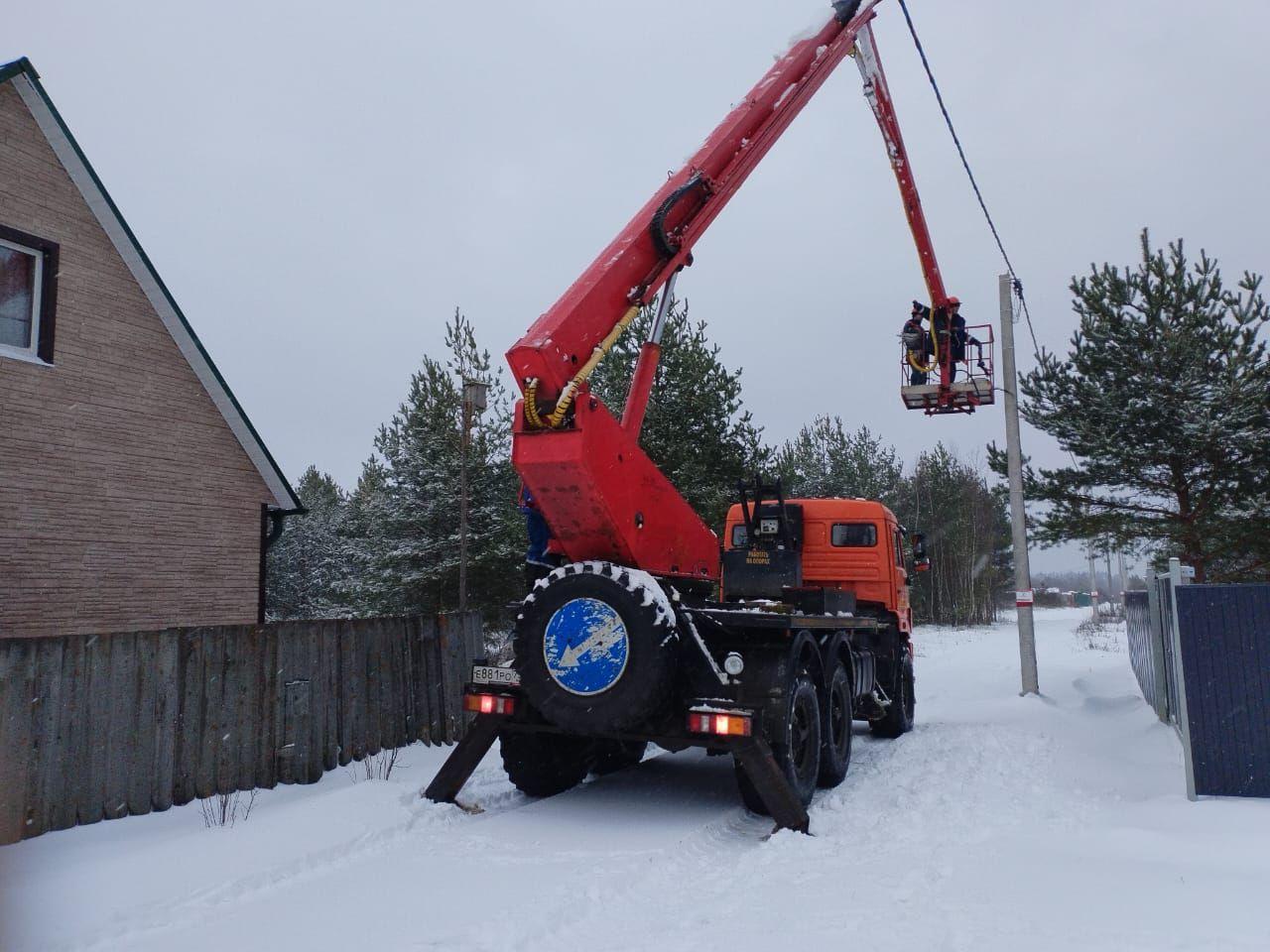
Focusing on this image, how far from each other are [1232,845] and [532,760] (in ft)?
17.1

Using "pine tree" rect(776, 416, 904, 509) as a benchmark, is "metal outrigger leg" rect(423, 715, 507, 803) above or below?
below

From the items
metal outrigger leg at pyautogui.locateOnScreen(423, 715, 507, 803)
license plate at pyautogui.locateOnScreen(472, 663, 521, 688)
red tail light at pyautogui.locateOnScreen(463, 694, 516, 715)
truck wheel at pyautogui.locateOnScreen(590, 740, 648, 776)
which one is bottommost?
truck wheel at pyautogui.locateOnScreen(590, 740, 648, 776)

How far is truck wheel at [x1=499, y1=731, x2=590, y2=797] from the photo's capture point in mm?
8070

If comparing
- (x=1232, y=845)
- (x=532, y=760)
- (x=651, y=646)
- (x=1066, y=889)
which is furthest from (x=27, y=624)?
(x=1232, y=845)

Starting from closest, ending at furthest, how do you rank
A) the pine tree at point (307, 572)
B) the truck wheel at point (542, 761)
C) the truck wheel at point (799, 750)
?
the truck wheel at point (799, 750)
the truck wheel at point (542, 761)
the pine tree at point (307, 572)

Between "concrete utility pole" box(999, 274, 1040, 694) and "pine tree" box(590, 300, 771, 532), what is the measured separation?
245 inches

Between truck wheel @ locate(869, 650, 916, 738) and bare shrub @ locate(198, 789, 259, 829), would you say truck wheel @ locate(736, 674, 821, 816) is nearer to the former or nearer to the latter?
bare shrub @ locate(198, 789, 259, 829)

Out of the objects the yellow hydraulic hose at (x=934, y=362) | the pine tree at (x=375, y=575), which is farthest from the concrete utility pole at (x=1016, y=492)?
the pine tree at (x=375, y=575)

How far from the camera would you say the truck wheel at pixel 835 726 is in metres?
8.53

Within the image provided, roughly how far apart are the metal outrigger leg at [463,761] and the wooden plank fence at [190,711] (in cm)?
168

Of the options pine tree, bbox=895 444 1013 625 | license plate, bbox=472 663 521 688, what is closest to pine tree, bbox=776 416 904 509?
pine tree, bbox=895 444 1013 625

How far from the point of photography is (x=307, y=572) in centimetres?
3638

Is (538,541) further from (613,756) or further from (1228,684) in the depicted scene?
(1228,684)

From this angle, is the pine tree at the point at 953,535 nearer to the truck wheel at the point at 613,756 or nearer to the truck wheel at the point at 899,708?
the truck wheel at the point at 899,708
